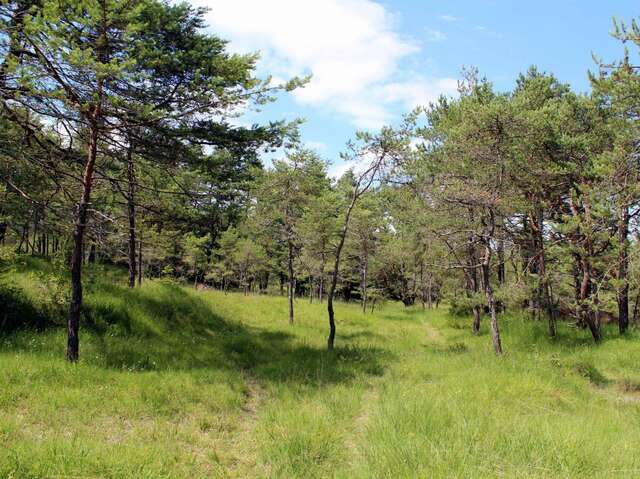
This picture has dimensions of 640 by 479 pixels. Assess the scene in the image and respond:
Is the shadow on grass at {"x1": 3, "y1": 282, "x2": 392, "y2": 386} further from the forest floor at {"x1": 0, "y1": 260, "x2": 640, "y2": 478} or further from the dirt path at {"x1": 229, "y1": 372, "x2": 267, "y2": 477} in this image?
the dirt path at {"x1": 229, "y1": 372, "x2": 267, "y2": 477}

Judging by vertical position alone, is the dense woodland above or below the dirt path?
above

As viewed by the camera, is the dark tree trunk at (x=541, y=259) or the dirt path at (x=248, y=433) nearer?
the dirt path at (x=248, y=433)

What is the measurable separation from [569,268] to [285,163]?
570 inches

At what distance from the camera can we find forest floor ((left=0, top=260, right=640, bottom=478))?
15.4ft

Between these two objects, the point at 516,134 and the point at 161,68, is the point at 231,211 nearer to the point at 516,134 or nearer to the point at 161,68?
the point at 161,68

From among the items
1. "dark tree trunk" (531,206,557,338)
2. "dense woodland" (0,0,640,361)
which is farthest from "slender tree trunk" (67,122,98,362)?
"dark tree trunk" (531,206,557,338)

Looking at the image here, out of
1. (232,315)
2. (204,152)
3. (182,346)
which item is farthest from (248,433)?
(232,315)

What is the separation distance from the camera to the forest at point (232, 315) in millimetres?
5273

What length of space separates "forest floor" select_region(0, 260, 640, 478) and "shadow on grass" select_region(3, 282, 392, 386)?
64 millimetres

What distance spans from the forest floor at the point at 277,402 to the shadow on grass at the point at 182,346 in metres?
0.06

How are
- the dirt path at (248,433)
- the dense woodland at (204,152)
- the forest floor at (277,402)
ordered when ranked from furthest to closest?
the dense woodland at (204,152), the dirt path at (248,433), the forest floor at (277,402)

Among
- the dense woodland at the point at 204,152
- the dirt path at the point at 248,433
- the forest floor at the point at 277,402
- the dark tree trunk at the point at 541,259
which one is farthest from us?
the dark tree trunk at the point at 541,259

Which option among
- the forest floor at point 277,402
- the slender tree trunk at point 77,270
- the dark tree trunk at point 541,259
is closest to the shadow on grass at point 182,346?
the forest floor at point 277,402

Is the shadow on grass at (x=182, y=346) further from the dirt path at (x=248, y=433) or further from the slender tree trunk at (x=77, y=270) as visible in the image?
the dirt path at (x=248, y=433)
